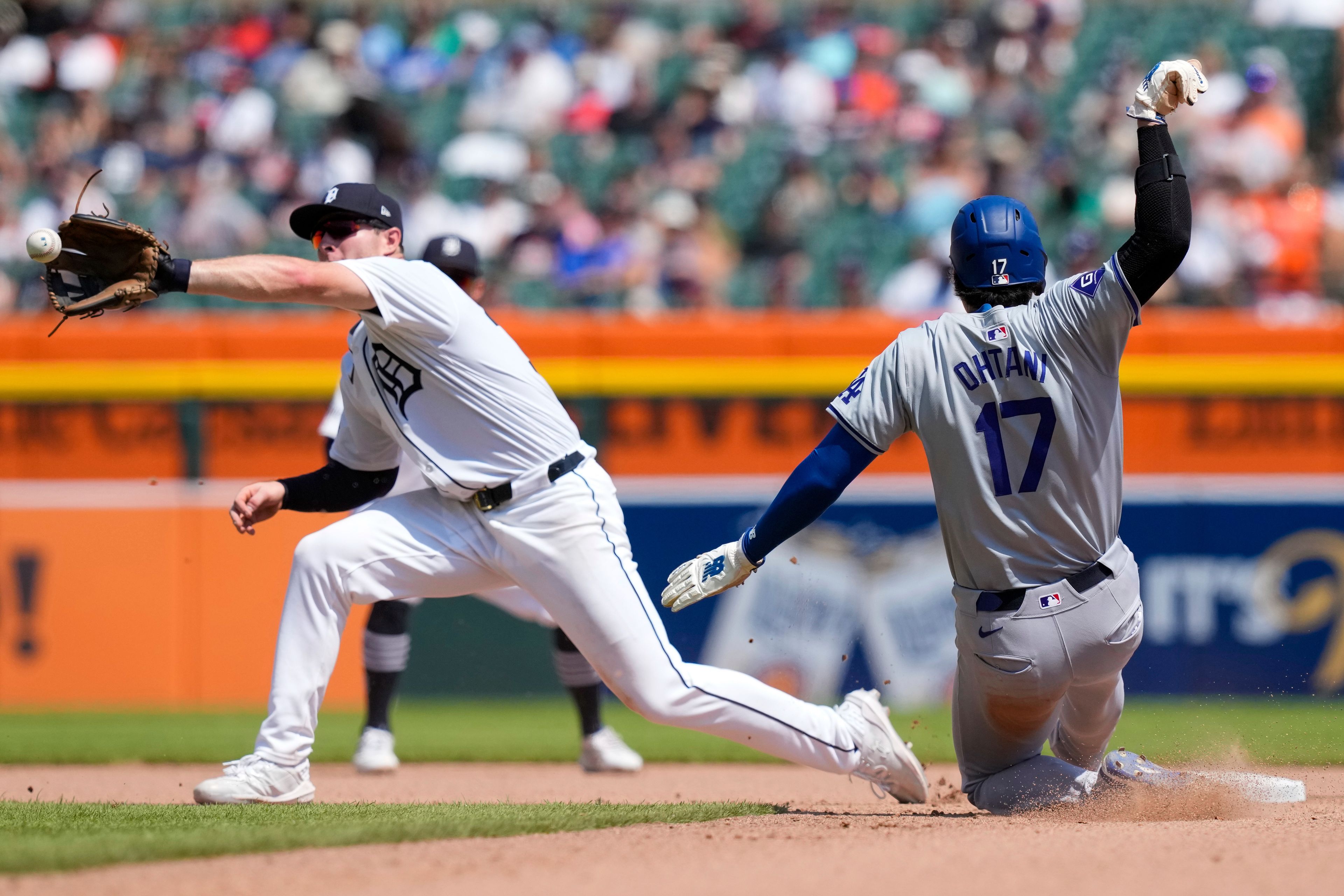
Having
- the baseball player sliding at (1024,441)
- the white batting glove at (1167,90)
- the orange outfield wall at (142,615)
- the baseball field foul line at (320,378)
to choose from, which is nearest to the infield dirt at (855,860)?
the baseball player sliding at (1024,441)

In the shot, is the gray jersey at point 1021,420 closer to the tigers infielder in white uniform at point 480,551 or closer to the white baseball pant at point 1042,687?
the white baseball pant at point 1042,687

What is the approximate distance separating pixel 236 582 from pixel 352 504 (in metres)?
2.83

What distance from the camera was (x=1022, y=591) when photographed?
382 centimetres

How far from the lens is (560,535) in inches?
163

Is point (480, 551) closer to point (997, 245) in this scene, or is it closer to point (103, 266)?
point (103, 266)

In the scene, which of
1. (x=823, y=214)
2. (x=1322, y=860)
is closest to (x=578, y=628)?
(x=1322, y=860)

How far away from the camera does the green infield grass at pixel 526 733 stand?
5980mm

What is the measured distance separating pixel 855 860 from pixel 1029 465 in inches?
43.1

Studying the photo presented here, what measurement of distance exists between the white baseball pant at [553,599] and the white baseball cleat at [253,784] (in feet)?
0.13

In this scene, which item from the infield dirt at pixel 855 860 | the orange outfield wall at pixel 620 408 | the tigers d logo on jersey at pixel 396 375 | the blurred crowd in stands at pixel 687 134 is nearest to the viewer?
the infield dirt at pixel 855 860

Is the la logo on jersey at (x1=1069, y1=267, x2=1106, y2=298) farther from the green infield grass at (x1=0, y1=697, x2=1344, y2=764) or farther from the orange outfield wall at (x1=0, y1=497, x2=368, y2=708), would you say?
the orange outfield wall at (x1=0, y1=497, x2=368, y2=708)

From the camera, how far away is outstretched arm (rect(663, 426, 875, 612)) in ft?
12.5

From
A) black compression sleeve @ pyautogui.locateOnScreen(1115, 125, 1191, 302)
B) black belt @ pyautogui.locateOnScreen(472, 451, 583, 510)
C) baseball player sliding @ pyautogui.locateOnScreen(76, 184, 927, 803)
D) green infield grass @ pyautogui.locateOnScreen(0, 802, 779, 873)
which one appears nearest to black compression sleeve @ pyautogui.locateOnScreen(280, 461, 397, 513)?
baseball player sliding @ pyautogui.locateOnScreen(76, 184, 927, 803)

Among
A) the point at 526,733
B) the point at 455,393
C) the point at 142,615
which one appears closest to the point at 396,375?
the point at 455,393
